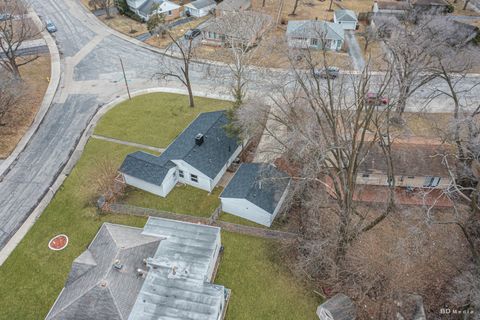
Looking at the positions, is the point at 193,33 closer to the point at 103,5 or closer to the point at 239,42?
the point at 103,5

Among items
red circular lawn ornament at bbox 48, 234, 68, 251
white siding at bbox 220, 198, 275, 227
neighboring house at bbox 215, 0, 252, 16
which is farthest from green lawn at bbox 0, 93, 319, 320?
neighboring house at bbox 215, 0, 252, 16

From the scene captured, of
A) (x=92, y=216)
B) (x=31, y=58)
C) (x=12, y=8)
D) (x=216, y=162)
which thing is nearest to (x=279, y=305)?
(x=216, y=162)

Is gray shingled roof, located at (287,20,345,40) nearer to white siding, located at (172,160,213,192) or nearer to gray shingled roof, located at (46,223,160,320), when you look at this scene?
white siding, located at (172,160,213,192)

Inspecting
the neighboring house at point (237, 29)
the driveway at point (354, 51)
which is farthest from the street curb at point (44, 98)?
the driveway at point (354, 51)

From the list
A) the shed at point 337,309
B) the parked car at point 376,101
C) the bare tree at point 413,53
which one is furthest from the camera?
the bare tree at point 413,53

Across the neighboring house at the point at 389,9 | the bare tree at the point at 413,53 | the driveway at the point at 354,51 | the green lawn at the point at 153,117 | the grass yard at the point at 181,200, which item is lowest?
the grass yard at the point at 181,200

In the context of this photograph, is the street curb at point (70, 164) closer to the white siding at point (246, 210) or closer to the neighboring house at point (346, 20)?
the white siding at point (246, 210)

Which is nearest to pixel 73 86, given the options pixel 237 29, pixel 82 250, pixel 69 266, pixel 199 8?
pixel 237 29
